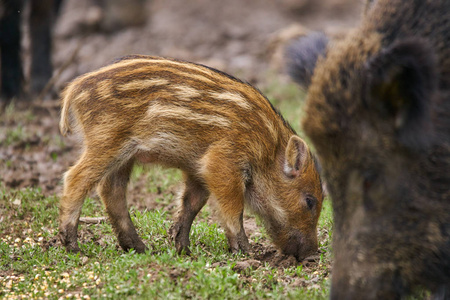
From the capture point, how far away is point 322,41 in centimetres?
457

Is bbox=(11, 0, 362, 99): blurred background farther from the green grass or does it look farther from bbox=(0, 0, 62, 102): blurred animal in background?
the green grass

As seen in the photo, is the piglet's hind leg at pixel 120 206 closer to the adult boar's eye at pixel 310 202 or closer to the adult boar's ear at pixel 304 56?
the adult boar's eye at pixel 310 202

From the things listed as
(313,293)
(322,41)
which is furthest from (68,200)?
(322,41)

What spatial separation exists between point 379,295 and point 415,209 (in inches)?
18.3

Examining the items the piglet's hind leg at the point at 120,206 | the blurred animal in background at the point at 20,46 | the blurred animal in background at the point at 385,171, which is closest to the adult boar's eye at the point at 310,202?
the piglet's hind leg at the point at 120,206

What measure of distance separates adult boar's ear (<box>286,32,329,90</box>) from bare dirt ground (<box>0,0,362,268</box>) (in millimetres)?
1328

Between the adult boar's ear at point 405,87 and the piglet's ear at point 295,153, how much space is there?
1637 millimetres

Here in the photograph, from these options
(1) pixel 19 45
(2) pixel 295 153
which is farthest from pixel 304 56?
(1) pixel 19 45

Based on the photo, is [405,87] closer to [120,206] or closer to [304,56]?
[304,56]

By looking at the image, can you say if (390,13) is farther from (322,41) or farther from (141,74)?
(141,74)

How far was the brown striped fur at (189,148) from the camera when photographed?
4383mm

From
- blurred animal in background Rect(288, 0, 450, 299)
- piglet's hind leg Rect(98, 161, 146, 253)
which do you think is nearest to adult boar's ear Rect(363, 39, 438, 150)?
blurred animal in background Rect(288, 0, 450, 299)

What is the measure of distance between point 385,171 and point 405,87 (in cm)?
48

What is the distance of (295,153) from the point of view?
4.69 meters
